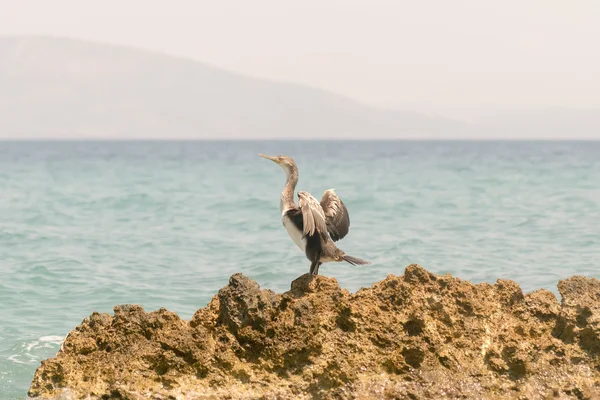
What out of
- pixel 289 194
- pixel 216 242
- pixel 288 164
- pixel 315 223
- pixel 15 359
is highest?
pixel 288 164

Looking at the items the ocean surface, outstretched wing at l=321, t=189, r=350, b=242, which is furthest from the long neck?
the ocean surface

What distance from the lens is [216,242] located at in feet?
61.2

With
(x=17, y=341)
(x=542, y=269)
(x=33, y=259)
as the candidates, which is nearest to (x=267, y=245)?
(x=33, y=259)

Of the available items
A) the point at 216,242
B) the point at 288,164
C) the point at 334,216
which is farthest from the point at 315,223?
the point at 216,242

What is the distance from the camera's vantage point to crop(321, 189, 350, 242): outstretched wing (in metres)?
A: 7.96

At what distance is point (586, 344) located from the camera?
6137mm

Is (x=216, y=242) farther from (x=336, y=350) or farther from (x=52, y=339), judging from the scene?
(x=336, y=350)

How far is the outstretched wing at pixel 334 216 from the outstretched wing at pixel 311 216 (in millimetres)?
473

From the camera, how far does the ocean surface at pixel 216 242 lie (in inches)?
472

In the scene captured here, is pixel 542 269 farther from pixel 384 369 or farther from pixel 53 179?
pixel 53 179

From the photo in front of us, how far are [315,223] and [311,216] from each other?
0.38ft

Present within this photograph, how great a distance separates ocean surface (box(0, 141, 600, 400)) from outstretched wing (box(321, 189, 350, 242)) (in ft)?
10.1

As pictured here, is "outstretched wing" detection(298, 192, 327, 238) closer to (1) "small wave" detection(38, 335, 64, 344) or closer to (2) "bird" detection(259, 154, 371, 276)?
(2) "bird" detection(259, 154, 371, 276)

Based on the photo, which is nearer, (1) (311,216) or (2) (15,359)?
(1) (311,216)
